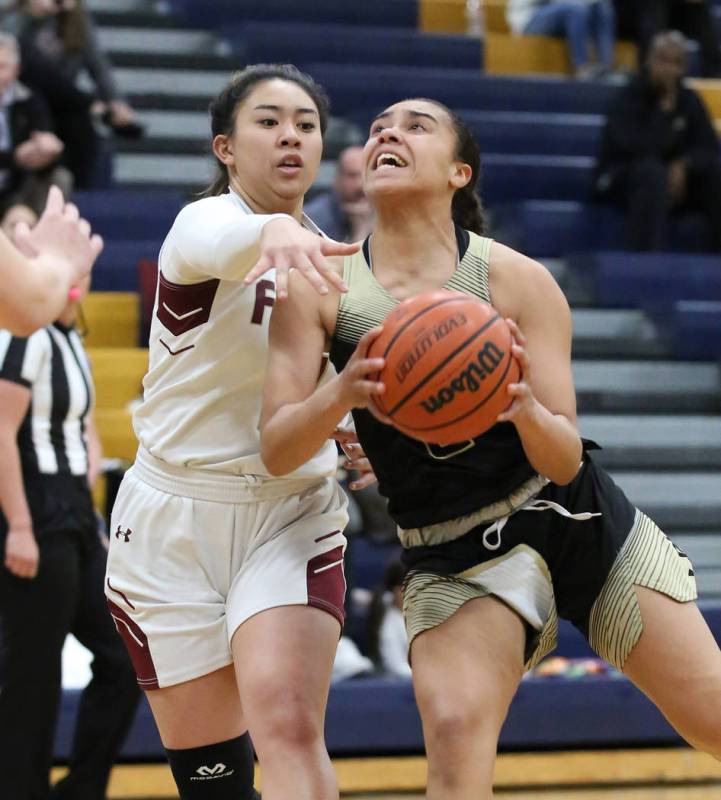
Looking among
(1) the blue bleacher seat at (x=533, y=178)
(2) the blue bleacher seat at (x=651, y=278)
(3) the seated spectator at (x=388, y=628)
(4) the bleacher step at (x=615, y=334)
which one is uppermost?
(1) the blue bleacher seat at (x=533, y=178)

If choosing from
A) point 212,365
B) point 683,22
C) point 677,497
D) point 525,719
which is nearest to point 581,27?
point 683,22

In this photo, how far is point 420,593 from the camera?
327cm

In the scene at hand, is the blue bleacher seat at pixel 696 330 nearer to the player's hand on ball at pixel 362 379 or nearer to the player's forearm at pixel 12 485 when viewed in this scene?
the player's forearm at pixel 12 485

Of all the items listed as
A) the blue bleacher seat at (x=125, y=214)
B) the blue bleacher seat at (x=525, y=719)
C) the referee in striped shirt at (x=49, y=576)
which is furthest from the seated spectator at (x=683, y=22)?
the referee in striped shirt at (x=49, y=576)

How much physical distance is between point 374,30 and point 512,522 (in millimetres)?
8238

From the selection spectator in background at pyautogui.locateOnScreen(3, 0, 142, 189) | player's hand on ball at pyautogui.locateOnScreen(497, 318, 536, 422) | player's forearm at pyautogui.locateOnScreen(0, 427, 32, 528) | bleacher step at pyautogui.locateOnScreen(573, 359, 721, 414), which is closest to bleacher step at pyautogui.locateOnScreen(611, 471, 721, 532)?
bleacher step at pyautogui.locateOnScreen(573, 359, 721, 414)

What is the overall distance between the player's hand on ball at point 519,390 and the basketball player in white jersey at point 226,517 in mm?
470

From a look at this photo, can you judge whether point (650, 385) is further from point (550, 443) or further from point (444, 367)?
point (444, 367)

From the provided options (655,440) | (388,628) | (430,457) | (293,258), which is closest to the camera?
(293,258)

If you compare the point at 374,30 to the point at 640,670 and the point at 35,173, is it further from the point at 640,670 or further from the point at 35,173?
the point at 640,670

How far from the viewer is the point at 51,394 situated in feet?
16.1

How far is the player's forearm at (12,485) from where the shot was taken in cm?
480

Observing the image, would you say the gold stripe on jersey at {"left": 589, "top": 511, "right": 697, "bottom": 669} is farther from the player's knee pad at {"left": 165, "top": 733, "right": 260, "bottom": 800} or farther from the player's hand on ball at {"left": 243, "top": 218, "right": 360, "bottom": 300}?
the player's hand on ball at {"left": 243, "top": 218, "right": 360, "bottom": 300}

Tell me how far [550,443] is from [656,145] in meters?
6.36
